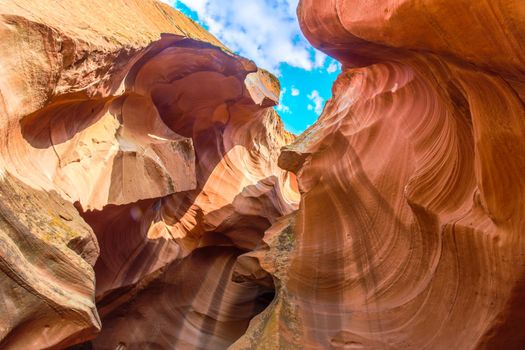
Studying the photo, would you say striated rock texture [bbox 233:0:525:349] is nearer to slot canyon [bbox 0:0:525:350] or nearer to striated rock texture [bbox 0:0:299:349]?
slot canyon [bbox 0:0:525:350]

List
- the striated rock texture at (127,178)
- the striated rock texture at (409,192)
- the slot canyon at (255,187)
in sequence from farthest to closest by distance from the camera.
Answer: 1. the striated rock texture at (127,178)
2. the slot canyon at (255,187)
3. the striated rock texture at (409,192)

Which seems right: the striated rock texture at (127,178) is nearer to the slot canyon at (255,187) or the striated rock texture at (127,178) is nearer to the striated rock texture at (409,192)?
the slot canyon at (255,187)

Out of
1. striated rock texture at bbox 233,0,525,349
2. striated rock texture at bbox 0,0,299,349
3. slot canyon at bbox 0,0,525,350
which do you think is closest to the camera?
striated rock texture at bbox 233,0,525,349

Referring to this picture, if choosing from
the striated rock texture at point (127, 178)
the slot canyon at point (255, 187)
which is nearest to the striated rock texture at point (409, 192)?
the slot canyon at point (255, 187)

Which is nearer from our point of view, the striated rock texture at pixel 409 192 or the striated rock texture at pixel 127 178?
the striated rock texture at pixel 409 192

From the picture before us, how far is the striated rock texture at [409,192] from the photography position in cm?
378

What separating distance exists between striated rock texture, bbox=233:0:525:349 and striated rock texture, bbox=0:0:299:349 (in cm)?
263

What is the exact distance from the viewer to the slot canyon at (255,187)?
4090 mm

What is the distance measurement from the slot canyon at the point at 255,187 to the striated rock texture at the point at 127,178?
0.04 meters

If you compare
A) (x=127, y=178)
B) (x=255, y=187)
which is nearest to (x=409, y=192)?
(x=127, y=178)

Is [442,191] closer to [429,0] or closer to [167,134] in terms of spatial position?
[429,0]

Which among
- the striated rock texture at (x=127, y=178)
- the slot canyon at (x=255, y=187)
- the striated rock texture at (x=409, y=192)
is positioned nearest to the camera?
the striated rock texture at (x=409, y=192)

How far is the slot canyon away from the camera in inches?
161

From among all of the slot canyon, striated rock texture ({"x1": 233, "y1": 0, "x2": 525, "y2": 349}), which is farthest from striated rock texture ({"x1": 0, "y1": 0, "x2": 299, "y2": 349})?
striated rock texture ({"x1": 233, "y1": 0, "x2": 525, "y2": 349})
